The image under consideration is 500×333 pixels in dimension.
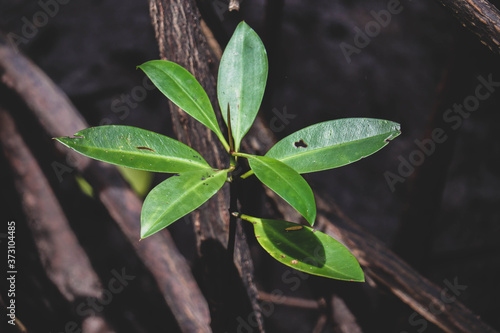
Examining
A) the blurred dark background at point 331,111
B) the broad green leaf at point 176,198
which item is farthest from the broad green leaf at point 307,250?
the blurred dark background at point 331,111

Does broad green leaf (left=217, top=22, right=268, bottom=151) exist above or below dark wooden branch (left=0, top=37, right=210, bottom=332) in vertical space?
above

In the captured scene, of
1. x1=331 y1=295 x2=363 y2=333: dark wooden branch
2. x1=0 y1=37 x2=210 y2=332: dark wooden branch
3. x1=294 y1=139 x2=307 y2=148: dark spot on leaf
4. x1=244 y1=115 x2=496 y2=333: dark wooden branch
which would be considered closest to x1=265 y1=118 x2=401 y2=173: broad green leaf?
x1=294 y1=139 x2=307 y2=148: dark spot on leaf

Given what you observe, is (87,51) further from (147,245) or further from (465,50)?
(465,50)

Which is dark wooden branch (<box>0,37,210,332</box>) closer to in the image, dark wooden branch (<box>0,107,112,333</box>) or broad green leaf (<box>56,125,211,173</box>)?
dark wooden branch (<box>0,107,112,333</box>)

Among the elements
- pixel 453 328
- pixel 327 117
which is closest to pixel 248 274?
pixel 453 328

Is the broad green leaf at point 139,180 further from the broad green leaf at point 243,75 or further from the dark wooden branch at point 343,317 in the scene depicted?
the broad green leaf at point 243,75

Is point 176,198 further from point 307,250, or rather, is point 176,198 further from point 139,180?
point 139,180

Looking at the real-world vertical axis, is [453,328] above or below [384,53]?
below
